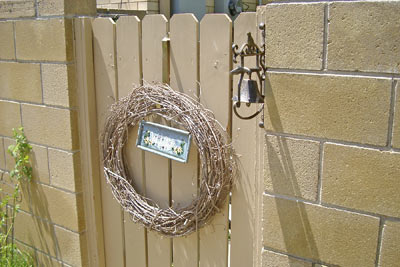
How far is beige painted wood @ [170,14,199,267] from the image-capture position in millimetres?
1926

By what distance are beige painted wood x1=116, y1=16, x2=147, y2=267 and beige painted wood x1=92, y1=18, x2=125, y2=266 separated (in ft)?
0.16

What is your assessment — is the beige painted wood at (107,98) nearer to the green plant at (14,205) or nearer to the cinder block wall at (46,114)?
the cinder block wall at (46,114)

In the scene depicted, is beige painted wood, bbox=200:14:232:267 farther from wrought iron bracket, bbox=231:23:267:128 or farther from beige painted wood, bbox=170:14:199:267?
wrought iron bracket, bbox=231:23:267:128

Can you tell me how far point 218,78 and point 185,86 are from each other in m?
0.21

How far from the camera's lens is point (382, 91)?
133cm

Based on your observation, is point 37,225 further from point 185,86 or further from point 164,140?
point 185,86

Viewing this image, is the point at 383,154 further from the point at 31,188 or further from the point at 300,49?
the point at 31,188

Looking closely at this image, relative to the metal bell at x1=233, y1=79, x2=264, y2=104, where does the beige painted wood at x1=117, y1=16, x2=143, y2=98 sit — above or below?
above

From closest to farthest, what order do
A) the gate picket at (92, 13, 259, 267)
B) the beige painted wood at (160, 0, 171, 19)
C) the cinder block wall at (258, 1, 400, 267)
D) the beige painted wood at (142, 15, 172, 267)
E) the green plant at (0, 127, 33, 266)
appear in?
the cinder block wall at (258, 1, 400, 267) < the gate picket at (92, 13, 259, 267) < the beige painted wood at (142, 15, 172, 267) < the green plant at (0, 127, 33, 266) < the beige painted wood at (160, 0, 171, 19)

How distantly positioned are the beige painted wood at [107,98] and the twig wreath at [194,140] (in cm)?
12

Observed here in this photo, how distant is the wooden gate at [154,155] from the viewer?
186 centimetres

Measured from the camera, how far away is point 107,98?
2316 mm

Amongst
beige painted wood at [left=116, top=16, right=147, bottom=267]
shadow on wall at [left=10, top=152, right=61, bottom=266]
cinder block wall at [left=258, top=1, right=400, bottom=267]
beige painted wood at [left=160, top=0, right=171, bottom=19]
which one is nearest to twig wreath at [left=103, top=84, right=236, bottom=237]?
beige painted wood at [left=116, top=16, right=147, bottom=267]

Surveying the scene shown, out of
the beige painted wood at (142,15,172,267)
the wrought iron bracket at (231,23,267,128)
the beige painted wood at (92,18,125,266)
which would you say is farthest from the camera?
the beige painted wood at (92,18,125,266)
